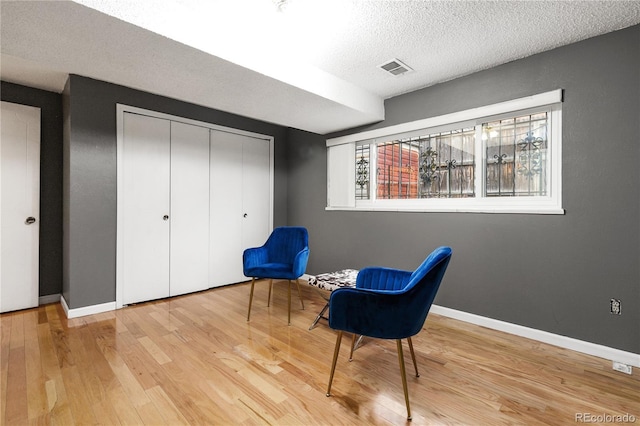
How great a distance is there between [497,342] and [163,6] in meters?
3.50

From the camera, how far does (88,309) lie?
292cm

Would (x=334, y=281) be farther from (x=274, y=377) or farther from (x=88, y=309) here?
(x=88, y=309)

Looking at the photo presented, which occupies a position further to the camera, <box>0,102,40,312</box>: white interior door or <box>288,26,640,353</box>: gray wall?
<box>0,102,40,312</box>: white interior door

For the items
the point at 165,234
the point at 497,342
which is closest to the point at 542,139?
the point at 497,342

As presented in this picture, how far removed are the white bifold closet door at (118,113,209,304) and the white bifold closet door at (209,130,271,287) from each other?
14 centimetres

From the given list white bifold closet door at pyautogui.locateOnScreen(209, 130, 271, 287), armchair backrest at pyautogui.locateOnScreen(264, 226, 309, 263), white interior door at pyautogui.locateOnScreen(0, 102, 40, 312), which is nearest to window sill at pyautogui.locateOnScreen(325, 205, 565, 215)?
armchair backrest at pyautogui.locateOnScreen(264, 226, 309, 263)

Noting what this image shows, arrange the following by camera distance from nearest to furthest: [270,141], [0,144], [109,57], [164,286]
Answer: [109,57], [0,144], [164,286], [270,141]

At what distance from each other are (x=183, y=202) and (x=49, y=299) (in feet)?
5.87

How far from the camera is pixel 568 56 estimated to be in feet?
7.66

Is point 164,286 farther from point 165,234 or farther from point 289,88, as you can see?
point 289,88

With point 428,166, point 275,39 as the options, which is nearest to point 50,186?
point 275,39

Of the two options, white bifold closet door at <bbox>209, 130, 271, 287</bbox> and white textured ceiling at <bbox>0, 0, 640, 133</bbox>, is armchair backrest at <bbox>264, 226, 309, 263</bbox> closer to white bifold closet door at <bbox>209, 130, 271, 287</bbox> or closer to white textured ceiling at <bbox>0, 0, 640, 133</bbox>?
white bifold closet door at <bbox>209, 130, 271, 287</bbox>

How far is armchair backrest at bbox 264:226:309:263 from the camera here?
3316 mm

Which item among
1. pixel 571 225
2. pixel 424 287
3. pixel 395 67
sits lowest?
pixel 424 287
